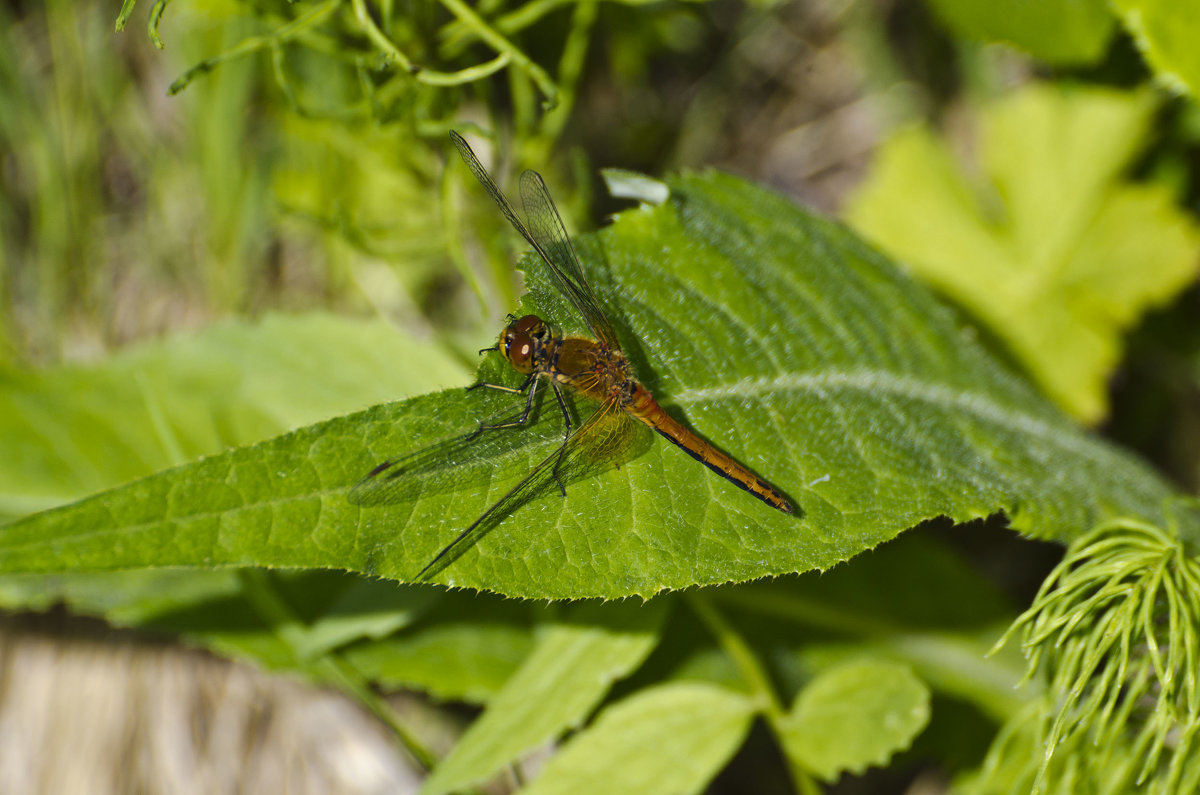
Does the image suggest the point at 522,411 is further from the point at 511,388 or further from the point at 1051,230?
the point at 1051,230

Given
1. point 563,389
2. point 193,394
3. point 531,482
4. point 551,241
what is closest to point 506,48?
point 551,241

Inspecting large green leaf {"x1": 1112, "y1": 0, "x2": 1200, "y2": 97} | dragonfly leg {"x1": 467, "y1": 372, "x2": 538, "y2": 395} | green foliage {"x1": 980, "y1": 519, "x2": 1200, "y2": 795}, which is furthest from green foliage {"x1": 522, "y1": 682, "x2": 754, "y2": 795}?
large green leaf {"x1": 1112, "y1": 0, "x2": 1200, "y2": 97}

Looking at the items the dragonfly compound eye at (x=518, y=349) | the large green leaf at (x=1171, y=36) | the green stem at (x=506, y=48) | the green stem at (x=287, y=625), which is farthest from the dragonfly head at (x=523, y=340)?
the large green leaf at (x=1171, y=36)

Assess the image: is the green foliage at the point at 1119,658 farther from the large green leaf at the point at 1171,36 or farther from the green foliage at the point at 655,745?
the large green leaf at the point at 1171,36

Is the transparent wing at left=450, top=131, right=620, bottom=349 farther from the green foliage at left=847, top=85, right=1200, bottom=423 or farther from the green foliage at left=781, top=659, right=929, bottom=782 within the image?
the green foliage at left=847, top=85, right=1200, bottom=423

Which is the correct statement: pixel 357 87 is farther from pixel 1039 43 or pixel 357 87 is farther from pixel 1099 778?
pixel 1099 778
